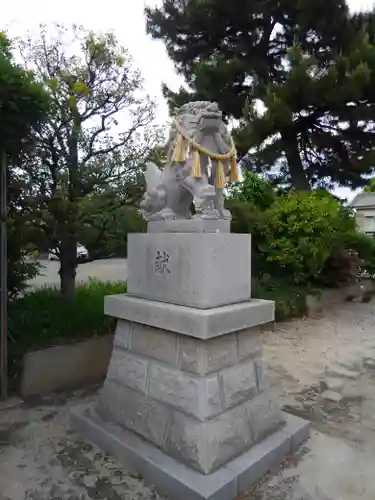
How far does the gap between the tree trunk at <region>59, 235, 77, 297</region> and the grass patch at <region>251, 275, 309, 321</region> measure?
255 cm

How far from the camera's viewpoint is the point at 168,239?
7.02ft

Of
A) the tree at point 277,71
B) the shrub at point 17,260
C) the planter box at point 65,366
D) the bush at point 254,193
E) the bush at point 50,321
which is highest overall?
the tree at point 277,71

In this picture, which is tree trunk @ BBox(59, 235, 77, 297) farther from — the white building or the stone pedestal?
the white building

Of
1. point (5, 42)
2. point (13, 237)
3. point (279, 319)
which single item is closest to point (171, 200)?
point (13, 237)

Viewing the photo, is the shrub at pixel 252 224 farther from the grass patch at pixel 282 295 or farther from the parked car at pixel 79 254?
the parked car at pixel 79 254

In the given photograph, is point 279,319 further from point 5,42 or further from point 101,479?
point 5,42

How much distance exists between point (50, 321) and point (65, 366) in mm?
386

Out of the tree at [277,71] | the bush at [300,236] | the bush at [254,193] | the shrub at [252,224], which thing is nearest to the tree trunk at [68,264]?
the shrub at [252,224]

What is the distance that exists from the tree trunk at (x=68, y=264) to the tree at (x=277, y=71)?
461 centimetres

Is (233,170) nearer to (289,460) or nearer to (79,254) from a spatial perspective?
(289,460)

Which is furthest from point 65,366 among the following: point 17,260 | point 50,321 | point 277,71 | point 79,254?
point 277,71

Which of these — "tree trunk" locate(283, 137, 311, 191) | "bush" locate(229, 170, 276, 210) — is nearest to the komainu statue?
"bush" locate(229, 170, 276, 210)

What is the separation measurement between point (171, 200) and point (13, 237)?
1509mm

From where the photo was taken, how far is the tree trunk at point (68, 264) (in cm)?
369
